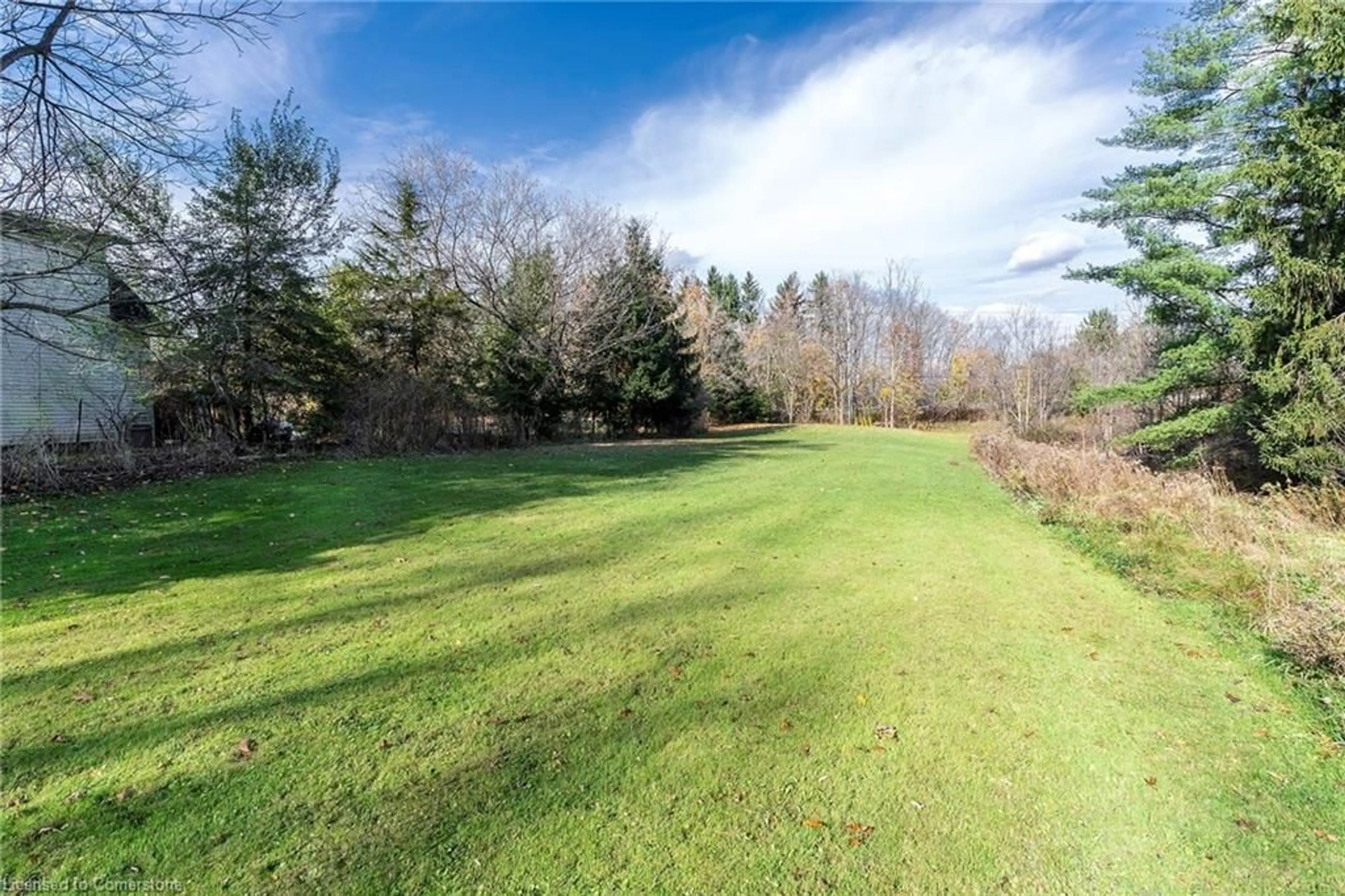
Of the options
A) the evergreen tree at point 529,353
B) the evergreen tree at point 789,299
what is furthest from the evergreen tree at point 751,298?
the evergreen tree at point 529,353

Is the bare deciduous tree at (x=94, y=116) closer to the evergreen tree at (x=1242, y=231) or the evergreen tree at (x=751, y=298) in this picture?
the evergreen tree at (x=1242, y=231)

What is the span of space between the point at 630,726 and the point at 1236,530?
6638 millimetres

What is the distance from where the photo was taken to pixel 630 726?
2.88 metres

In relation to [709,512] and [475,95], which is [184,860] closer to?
[709,512]

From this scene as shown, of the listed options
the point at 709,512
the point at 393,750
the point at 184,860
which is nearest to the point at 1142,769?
the point at 393,750

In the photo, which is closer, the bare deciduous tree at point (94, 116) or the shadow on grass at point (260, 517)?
the shadow on grass at point (260, 517)

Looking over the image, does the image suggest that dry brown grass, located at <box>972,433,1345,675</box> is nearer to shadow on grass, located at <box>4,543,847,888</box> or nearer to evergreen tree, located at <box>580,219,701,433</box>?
shadow on grass, located at <box>4,543,847,888</box>

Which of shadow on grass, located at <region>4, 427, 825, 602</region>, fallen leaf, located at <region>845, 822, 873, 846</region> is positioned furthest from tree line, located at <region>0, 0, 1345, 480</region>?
fallen leaf, located at <region>845, 822, 873, 846</region>

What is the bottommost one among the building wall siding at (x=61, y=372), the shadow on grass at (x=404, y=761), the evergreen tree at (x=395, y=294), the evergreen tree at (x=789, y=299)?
the shadow on grass at (x=404, y=761)

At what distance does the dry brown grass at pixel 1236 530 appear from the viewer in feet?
12.4

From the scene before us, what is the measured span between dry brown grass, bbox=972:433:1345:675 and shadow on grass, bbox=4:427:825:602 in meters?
6.56

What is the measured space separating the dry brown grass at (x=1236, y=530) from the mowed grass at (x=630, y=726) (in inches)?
13.4

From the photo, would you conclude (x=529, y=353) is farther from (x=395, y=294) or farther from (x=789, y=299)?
(x=789, y=299)

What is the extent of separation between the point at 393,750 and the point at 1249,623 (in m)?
5.80
